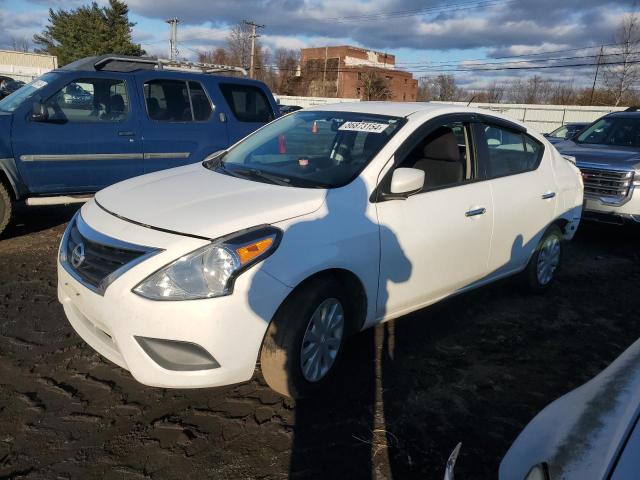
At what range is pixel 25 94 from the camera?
19.6ft

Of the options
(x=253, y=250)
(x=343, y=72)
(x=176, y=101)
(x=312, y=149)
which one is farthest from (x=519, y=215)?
(x=343, y=72)

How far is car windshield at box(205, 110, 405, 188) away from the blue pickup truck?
2.57 metres

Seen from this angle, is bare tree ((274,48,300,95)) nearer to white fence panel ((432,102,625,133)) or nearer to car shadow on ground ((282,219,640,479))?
white fence panel ((432,102,625,133))

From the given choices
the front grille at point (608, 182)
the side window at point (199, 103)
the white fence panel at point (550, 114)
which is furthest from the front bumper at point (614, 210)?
the white fence panel at point (550, 114)

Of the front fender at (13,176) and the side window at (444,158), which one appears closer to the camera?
the side window at (444,158)

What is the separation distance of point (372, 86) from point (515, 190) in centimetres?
6450

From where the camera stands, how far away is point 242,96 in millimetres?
Answer: 7301

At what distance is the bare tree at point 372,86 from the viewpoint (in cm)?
6500

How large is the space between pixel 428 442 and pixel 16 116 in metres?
5.38

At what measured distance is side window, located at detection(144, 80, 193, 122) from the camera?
21.4 feet

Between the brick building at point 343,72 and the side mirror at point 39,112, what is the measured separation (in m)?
62.6

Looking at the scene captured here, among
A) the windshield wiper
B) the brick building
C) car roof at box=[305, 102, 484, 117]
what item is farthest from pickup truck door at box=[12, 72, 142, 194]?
the brick building

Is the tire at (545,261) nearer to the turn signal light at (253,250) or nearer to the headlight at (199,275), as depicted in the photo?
the turn signal light at (253,250)

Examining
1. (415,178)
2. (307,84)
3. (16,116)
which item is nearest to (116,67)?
(16,116)
